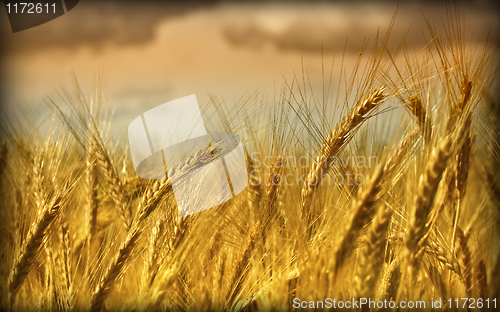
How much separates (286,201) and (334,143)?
216mm

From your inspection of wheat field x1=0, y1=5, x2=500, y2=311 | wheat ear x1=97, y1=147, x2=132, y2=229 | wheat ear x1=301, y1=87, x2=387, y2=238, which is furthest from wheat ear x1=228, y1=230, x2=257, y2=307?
wheat ear x1=97, y1=147, x2=132, y2=229

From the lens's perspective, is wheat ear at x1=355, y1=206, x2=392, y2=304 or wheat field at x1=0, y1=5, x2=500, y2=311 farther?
wheat field at x1=0, y1=5, x2=500, y2=311

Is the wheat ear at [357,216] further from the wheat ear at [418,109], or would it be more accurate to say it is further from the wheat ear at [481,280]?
the wheat ear at [481,280]

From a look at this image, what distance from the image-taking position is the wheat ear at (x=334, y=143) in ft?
2.22

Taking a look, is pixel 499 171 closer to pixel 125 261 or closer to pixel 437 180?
pixel 437 180

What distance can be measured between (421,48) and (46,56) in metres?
1.23

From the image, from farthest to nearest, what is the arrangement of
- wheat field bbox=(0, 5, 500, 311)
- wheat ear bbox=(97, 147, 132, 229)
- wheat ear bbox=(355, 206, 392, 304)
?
wheat ear bbox=(97, 147, 132, 229), wheat field bbox=(0, 5, 500, 311), wheat ear bbox=(355, 206, 392, 304)

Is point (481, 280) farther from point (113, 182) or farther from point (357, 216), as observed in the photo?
point (113, 182)

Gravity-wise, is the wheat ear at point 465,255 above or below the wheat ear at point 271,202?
below

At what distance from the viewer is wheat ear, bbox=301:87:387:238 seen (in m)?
0.68

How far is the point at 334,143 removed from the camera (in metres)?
0.69

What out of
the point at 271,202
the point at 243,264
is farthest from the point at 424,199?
the point at 243,264

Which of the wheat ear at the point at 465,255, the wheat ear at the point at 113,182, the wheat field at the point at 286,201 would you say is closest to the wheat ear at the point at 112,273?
the wheat field at the point at 286,201

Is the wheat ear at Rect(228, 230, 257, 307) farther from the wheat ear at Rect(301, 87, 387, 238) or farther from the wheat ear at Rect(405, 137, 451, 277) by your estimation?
the wheat ear at Rect(405, 137, 451, 277)
